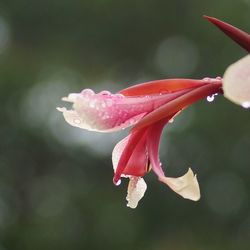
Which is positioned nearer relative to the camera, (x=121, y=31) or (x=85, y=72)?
(x=85, y=72)

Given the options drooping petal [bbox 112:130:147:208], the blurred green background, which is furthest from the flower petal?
the blurred green background

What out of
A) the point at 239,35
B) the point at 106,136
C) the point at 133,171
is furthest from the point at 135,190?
the point at 106,136

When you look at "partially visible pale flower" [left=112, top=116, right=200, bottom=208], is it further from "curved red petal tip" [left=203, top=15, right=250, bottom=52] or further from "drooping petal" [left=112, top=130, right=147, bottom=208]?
"curved red petal tip" [left=203, top=15, right=250, bottom=52]

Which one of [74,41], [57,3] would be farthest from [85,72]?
[57,3]

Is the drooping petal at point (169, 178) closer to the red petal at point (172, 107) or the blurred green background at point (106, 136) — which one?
the red petal at point (172, 107)

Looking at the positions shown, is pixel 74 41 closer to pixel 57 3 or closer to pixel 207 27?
pixel 57 3

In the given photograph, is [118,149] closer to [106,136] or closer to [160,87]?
[160,87]

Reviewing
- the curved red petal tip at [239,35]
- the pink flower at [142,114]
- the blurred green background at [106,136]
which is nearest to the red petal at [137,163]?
the pink flower at [142,114]
